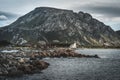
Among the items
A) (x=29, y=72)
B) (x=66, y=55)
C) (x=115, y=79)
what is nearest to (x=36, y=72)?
(x=29, y=72)

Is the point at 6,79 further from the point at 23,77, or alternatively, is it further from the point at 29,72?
the point at 29,72

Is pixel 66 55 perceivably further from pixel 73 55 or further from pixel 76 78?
pixel 76 78

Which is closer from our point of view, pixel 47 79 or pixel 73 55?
pixel 47 79

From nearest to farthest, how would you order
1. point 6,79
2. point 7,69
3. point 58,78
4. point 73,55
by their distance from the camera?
point 6,79 → point 58,78 → point 7,69 → point 73,55

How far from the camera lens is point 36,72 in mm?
81062

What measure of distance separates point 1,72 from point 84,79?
24843 mm

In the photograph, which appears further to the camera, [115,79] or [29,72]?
[29,72]

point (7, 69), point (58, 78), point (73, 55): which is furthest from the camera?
point (73, 55)

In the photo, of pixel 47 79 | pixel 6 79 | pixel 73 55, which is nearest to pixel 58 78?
pixel 47 79

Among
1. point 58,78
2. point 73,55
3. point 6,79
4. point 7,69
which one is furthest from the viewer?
point 73,55

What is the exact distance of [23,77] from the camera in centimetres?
7106

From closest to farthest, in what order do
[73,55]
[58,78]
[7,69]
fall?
1. [58,78]
2. [7,69]
3. [73,55]

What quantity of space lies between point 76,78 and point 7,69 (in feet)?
72.7

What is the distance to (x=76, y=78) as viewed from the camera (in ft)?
237
